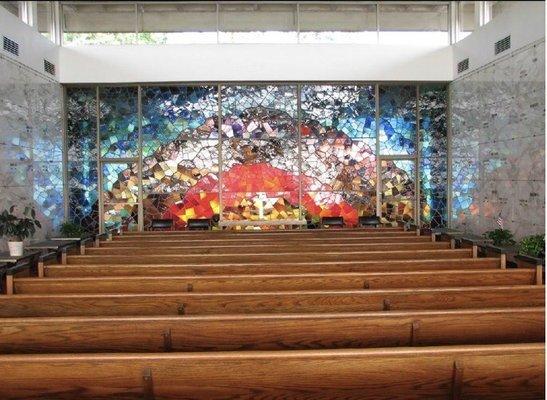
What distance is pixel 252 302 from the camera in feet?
9.09

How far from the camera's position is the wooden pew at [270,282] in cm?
315

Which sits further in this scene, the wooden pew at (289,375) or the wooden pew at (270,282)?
the wooden pew at (270,282)

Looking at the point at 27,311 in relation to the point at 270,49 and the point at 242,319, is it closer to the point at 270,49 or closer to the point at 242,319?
the point at 242,319

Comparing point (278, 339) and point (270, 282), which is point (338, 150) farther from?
point (278, 339)

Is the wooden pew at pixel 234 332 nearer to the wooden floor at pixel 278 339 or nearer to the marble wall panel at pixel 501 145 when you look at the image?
the wooden floor at pixel 278 339

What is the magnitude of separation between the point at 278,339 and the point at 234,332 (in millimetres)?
175

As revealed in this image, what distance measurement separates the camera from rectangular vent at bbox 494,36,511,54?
6743 mm

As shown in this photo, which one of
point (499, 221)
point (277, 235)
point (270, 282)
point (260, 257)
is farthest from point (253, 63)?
point (270, 282)

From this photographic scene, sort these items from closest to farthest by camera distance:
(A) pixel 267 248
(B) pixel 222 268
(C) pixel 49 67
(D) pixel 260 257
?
(B) pixel 222 268, (D) pixel 260 257, (A) pixel 267 248, (C) pixel 49 67

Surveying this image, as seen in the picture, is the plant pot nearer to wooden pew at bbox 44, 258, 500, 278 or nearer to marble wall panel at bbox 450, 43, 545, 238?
wooden pew at bbox 44, 258, 500, 278

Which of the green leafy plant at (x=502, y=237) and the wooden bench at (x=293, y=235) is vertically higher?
the wooden bench at (x=293, y=235)

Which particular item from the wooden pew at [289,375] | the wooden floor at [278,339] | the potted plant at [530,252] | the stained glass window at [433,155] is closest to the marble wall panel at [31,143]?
the wooden floor at [278,339]

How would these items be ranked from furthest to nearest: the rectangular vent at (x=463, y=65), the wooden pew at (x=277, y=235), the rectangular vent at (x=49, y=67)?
the rectangular vent at (x=463, y=65) → the rectangular vent at (x=49, y=67) → the wooden pew at (x=277, y=235)

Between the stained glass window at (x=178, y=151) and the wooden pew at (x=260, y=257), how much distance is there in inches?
181
